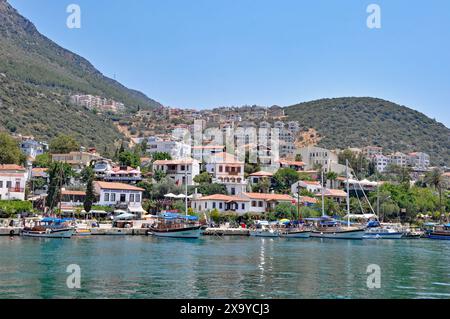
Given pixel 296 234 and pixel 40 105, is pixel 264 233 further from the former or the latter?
pixel 40 105

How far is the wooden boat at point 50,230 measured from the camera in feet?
171

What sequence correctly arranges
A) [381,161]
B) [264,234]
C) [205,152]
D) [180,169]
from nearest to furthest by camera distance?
[264,234], [180,169], [205,152], [381,161]

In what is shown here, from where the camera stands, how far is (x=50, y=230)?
52.5 metres

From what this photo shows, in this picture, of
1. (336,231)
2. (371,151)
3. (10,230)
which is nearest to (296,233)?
(336,231)

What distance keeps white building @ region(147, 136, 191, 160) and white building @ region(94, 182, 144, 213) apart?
30.6 m

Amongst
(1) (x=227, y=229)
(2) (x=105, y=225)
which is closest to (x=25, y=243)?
Result: (2) (x=105, y=225)

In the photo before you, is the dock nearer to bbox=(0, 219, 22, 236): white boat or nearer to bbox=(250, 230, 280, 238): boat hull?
bbox=(250, 230, 280, 238): boat hull

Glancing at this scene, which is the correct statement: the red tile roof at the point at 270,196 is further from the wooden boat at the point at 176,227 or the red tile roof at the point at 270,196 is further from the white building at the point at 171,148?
the white building at the point at 171,148

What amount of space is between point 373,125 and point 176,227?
5041 inches

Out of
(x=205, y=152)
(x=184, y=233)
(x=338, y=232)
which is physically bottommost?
(x=338, y=232)

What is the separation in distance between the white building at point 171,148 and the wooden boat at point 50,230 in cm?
4784

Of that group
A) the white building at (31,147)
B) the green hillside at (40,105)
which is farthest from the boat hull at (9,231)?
the green hillside at (40,105)

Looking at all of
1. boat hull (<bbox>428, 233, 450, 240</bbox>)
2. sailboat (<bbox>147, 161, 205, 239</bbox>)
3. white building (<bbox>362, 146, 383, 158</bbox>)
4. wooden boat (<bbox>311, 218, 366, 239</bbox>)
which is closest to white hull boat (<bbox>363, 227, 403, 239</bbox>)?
wooden boat (<bbox>311, 218, 366, 239</bbox>)
